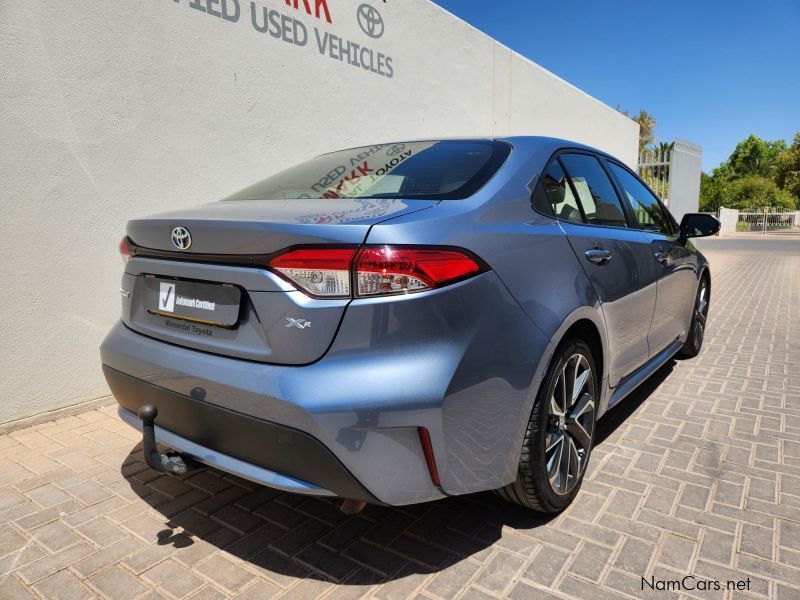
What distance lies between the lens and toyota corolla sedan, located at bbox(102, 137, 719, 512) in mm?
1677

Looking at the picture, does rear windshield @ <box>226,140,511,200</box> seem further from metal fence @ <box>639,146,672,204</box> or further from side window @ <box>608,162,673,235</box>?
metal fence @ <box>639,146,672,204</box>

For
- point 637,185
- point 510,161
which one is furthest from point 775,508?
point 637,185

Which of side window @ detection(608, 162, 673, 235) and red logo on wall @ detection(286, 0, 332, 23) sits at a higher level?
red logo on wall @ detection(286, 0, 332, 23)

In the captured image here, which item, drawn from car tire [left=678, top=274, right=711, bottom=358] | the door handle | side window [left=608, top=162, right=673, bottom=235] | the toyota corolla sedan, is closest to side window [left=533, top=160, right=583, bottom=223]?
the toyota corolla sedan

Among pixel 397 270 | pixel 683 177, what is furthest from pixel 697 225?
pixel 683 177

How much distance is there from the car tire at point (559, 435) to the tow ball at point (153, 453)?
1.24 metres

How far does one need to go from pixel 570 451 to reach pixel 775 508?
0.95m

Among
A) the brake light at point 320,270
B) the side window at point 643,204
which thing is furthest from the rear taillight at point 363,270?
the side window at point 643,204

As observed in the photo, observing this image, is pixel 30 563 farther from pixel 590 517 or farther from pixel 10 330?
pixel 590 517

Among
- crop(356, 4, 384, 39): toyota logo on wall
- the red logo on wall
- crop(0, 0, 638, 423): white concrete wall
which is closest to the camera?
crop(0, 0, 638, 423): white concrete wall

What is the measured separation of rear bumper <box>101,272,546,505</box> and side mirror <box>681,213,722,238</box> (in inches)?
112

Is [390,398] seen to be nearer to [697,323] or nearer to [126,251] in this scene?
[126,251]

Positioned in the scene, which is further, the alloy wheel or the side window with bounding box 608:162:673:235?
the side window with bounding box 608:162:673:235

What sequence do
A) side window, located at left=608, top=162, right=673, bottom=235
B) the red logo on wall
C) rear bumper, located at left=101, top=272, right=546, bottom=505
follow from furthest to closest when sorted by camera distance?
the red logo on wall
side window, located at left=608, top=162, right=673, bottom=235
rear bumper, located at left=101, top=272, right=546, bottom=505
